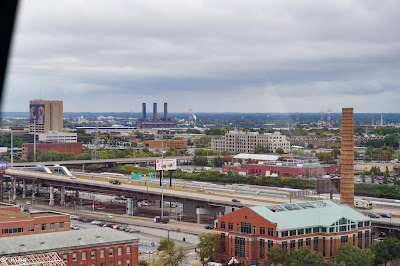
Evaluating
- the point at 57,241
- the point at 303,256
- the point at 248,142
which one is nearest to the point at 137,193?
the point at 57,241

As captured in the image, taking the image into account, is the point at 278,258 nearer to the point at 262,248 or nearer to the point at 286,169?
the point at 262,248

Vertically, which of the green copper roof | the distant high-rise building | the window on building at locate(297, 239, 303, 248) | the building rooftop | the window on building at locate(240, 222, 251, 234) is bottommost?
the window on building at locate(297, 239, 303, 248)

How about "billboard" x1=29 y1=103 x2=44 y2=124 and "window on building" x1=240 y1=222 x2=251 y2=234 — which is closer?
"window on building" x1=240 y1=222 x2=251 y2=234

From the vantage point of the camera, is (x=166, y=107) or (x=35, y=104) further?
(x=166, y=107)

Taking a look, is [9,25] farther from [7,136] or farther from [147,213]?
[7,136]

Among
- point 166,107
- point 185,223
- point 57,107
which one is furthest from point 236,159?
point 166,107

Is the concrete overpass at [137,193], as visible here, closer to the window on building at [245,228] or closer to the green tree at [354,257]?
the window on building at [245,228]

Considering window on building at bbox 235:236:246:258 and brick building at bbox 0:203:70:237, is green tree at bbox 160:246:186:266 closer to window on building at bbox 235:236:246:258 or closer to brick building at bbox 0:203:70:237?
window on building at bbox 235:236:246:258

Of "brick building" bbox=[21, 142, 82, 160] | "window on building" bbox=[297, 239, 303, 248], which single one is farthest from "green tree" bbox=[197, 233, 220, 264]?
"brick building" bbox=[21, 142, 82, 160]
